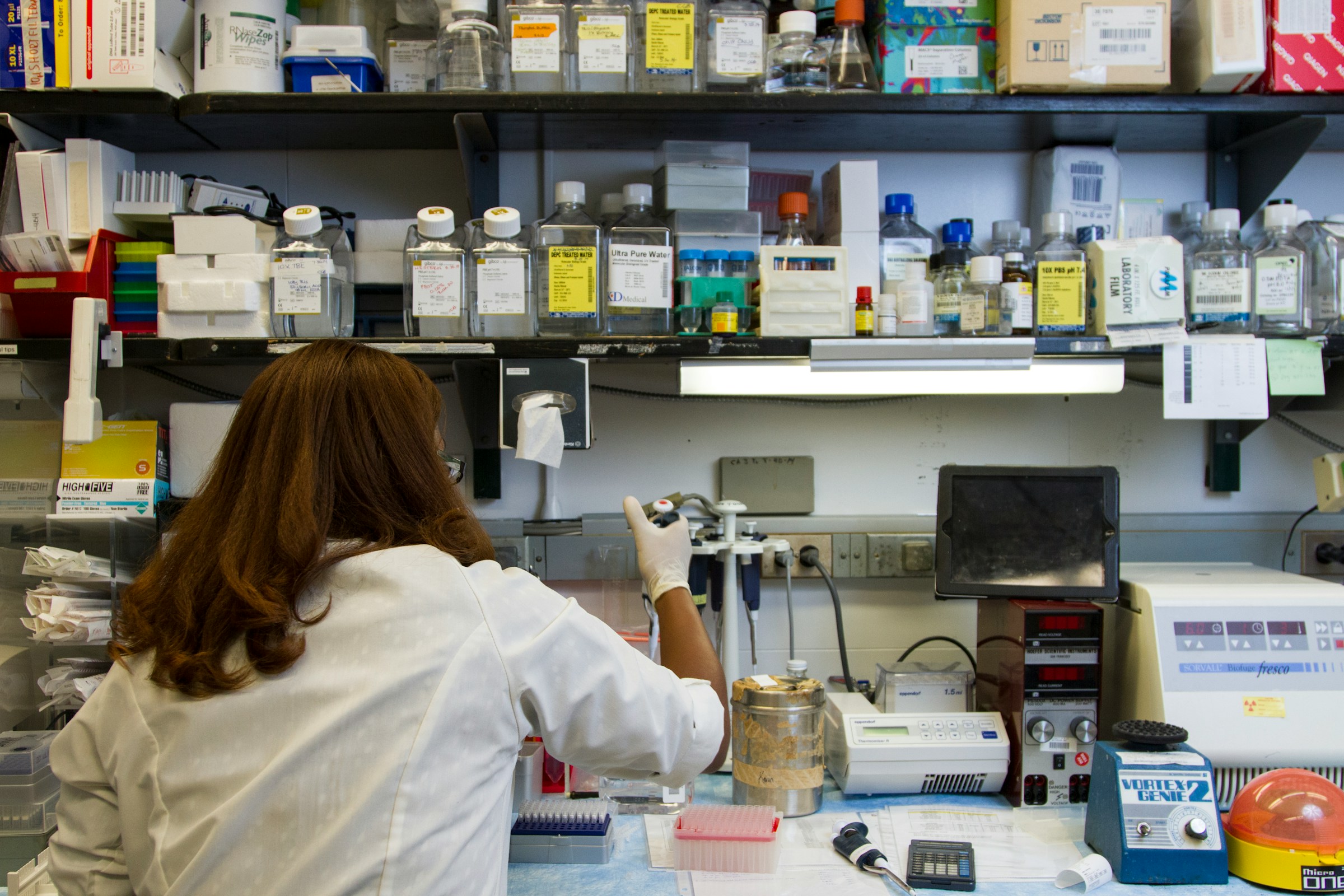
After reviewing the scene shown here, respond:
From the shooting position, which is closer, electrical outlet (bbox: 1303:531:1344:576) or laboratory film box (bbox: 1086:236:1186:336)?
laboratory film box (bbox: 1086:236:1186:336)

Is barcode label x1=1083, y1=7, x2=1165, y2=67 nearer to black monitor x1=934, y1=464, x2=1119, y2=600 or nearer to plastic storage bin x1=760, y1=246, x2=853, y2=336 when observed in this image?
plastic storage bin x1=760, y1=246, x2=853, y2=336

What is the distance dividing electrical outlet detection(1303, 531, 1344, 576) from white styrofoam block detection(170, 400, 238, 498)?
2056 mm

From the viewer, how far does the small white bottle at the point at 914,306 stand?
1609 millimetres

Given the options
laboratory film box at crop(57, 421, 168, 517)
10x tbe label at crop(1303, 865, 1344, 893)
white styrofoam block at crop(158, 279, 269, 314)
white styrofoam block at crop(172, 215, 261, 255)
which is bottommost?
10x tbe label at crop(1303, 865, 1344, 893)

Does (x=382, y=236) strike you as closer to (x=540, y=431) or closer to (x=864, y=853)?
(x=540, y=431)

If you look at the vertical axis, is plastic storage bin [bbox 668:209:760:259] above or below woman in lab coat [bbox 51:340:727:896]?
above

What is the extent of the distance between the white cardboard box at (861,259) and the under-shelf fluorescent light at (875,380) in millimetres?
160

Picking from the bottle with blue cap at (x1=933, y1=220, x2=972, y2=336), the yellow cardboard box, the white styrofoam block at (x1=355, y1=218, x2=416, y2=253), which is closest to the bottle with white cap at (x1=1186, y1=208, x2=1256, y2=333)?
the bottle with blue cap at (x1=933, y1=220, x2=972, y2=336)

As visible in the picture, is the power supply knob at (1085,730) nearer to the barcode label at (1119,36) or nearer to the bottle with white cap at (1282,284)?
the bottle with white cap at (1282,284)

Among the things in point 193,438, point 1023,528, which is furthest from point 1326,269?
point 193,438

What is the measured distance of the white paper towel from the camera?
1584mm

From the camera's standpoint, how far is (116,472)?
1.64 metres

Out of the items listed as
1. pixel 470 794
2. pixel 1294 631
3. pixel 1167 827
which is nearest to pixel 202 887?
pixel 470 794

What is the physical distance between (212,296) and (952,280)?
49.1 inches
